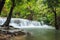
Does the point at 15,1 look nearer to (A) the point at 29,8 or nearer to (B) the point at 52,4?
(B) the point at 52,4

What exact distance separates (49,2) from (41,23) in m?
14.4

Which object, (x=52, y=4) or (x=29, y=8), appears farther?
(x=29, y=8)

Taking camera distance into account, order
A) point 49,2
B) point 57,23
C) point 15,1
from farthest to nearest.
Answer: point 57,23
point 49,2
point 15,1

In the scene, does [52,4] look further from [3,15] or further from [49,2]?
[3,15]

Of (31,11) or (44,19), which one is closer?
(44,19)

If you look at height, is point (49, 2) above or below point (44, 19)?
above

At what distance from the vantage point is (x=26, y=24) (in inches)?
1618

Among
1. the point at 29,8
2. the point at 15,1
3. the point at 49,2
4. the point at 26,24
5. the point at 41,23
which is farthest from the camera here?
the point at 29,8

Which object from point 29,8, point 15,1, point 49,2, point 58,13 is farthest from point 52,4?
point 29,8

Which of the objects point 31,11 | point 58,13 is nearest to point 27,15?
point 31,11

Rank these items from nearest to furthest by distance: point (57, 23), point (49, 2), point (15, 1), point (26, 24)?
point (15, 1), point (49, 2), point (57, 23), point (26, 24)

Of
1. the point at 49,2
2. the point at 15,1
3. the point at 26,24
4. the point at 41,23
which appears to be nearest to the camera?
the point at 15,1

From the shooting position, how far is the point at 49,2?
1175 inches

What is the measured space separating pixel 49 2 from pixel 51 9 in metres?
2.05
